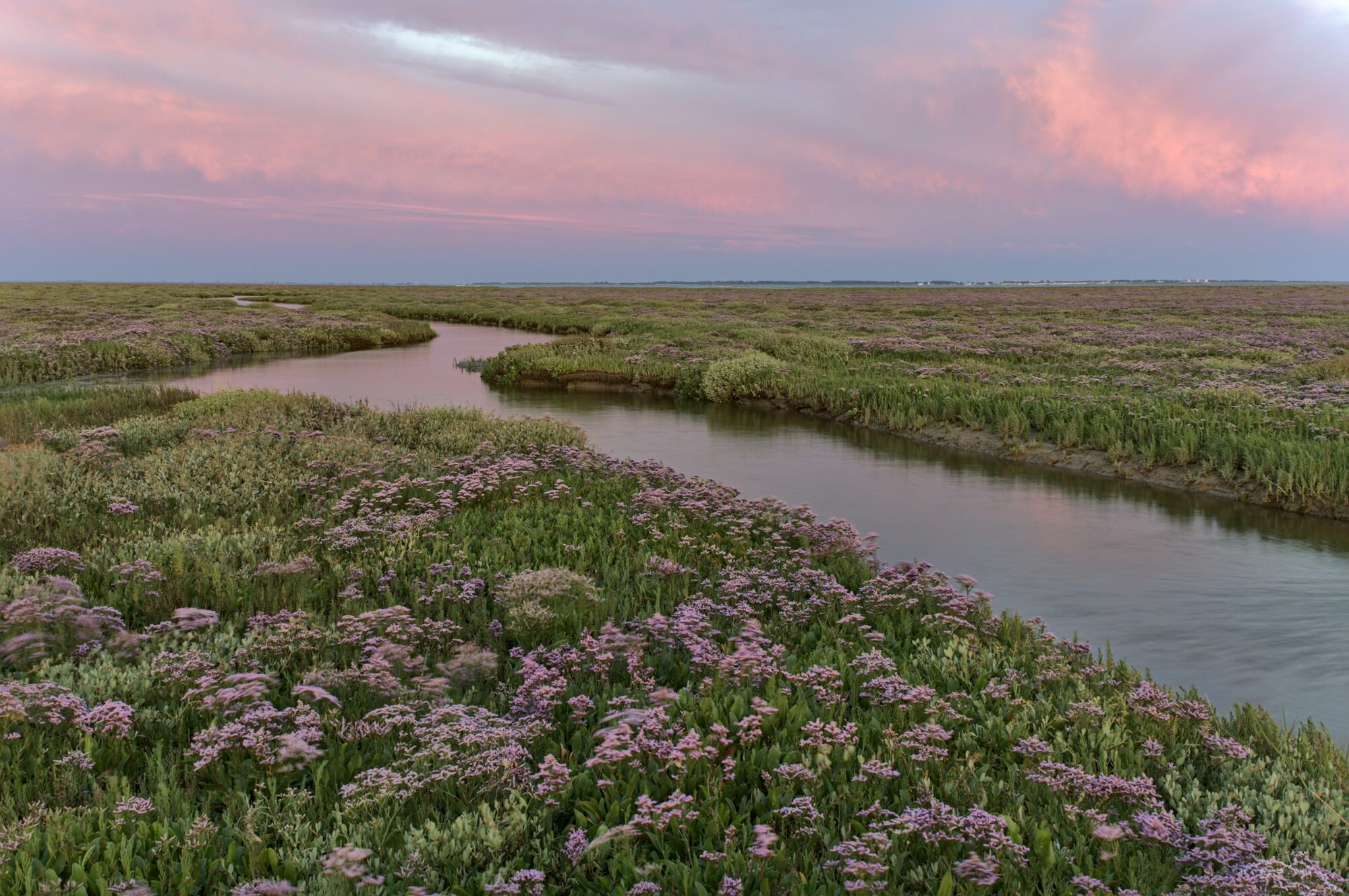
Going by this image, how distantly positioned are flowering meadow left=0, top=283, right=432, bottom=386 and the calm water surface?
72.9 feet

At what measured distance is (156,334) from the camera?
41.5 metres

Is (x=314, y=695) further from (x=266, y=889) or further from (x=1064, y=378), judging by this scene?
(x=1064, y=378)

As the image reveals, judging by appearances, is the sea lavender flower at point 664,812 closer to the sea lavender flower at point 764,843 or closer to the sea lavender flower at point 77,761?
the sea lavender flower at point 764,843

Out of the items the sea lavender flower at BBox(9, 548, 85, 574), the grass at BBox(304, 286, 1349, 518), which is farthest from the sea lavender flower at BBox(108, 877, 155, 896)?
the grass at BBox(304, 286, 1349, 518)

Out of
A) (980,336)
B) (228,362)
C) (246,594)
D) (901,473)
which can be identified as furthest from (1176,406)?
(228,362)

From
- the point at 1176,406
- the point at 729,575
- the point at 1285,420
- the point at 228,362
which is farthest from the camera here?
the point at 228,362

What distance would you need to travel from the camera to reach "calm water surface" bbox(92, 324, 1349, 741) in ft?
27.3

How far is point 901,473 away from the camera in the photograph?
57.7ft

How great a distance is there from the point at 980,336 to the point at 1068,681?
38.8m

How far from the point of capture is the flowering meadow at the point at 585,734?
4176mm

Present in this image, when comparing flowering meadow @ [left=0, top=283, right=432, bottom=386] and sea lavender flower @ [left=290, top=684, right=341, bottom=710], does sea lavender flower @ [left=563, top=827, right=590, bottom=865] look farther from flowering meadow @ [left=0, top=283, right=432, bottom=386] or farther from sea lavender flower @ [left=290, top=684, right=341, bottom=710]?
flowering meadow @ [left=0, top=283, right=432, bottom=386]

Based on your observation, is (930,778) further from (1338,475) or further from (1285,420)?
(1285,420)

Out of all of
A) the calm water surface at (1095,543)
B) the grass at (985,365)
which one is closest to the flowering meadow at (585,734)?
the calm water surface at (1095,543)

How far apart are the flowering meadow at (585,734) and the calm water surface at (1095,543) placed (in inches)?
50.5
